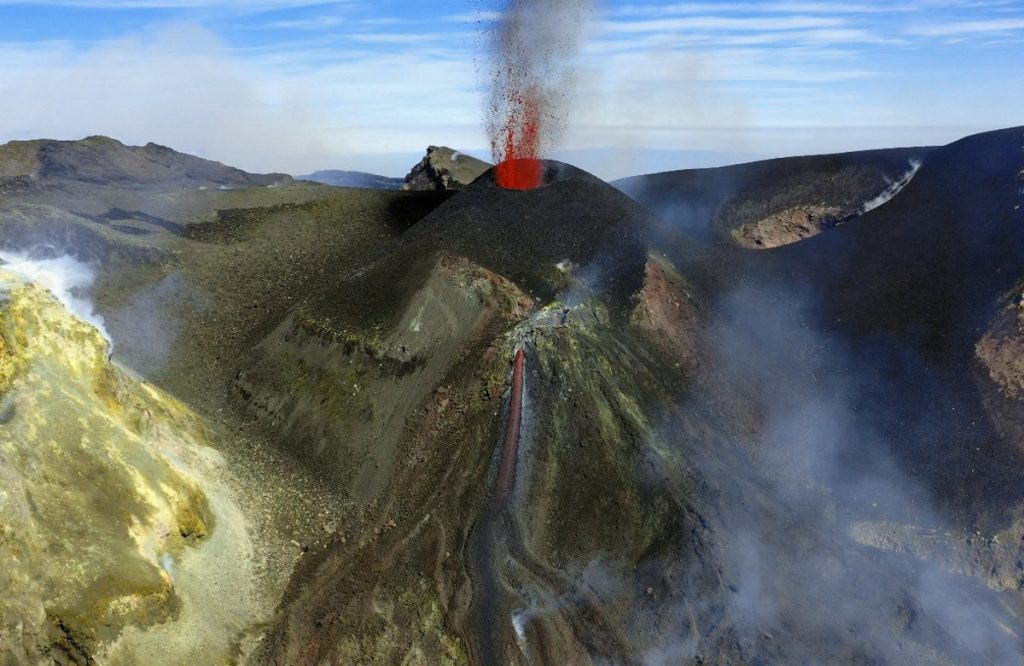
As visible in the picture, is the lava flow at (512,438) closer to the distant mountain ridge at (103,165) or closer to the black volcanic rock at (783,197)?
the black volcanic rock at (783,197)

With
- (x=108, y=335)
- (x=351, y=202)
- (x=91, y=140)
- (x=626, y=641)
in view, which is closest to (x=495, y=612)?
(x=626, y=641)

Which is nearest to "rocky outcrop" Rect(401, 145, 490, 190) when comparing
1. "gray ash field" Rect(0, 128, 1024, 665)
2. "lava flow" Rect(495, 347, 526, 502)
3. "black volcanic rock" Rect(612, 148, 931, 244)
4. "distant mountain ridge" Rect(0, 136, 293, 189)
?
"distant mountain ridge" Rect(0, 136, 293, 189)

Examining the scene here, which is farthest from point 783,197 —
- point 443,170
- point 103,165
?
point 103,165

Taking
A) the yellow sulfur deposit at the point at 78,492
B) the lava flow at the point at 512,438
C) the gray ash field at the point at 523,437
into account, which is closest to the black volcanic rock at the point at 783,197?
the gray ash field at the point at 523,437

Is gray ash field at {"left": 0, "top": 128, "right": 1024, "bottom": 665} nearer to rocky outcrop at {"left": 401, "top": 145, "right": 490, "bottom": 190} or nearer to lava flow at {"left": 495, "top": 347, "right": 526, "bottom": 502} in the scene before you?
lava flow at {"left": 495, "top": 347, "right": 526, "bottom": 502}

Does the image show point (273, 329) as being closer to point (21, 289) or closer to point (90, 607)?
point (21, 289)

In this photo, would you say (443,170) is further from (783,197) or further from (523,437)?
(523,437)
